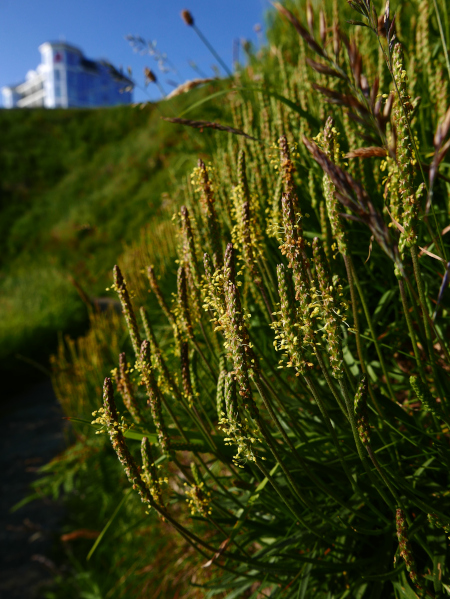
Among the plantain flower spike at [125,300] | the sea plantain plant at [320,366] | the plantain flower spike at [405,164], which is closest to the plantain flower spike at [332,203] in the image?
the sea plantain plant at [320,366]

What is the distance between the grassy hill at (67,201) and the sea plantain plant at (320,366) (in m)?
2.50

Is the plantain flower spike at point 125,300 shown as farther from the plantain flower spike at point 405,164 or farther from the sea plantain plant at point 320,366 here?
the plantain flower spike at point 405,164

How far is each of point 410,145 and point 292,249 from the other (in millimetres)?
285

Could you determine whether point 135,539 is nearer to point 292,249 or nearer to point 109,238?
point 292,249

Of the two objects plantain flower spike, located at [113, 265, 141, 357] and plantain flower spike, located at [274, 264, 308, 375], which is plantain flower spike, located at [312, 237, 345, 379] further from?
plantain flower spike, located at [113, 265, 141, 357]

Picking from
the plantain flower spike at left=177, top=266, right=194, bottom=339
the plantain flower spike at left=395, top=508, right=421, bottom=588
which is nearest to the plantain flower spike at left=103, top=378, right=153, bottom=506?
the plantain flower spike at left=177, top=266, right=194, bottom=339

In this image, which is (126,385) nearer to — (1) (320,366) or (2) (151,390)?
(2) (151,390)

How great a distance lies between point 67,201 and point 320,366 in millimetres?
15148

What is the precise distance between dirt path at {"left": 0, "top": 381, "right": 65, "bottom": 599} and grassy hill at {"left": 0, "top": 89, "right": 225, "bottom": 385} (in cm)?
120

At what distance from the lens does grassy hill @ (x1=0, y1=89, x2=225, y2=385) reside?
822 centimetres

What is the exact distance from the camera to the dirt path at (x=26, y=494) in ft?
11.9

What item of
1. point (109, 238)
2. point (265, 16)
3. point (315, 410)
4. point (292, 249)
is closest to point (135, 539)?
point (315, 410)

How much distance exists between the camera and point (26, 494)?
185 inches

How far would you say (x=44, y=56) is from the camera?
7506 cm
